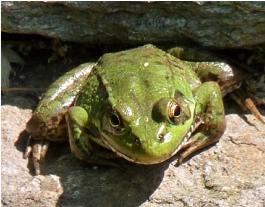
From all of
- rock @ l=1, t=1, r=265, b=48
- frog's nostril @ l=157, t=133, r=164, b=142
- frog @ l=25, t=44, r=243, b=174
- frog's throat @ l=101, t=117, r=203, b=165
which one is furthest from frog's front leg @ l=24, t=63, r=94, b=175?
frog's nostril @ l=157, t=133, r=164, b=142

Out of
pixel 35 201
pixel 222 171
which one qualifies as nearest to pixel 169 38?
pixel 222 171

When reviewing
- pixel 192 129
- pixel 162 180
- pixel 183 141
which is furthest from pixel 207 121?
pixel 162 180

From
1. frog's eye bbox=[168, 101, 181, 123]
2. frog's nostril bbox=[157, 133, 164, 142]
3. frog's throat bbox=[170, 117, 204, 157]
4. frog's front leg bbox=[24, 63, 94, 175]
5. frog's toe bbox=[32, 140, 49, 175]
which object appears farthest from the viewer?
frog's front leg bbox=[24, 63, 94, 175]

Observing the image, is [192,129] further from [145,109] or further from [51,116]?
[51,116]

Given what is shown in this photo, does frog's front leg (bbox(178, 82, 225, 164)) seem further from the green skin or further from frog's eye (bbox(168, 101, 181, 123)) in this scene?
frog's eye (bbox(168, 101, 181, 123))

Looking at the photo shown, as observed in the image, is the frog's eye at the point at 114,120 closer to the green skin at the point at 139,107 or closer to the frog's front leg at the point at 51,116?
the green skin at the point at 139,107

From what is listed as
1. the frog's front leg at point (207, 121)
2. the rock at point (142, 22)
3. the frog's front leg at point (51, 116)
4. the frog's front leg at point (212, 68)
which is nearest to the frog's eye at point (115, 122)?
the frog's front leg at point (207, 121)
